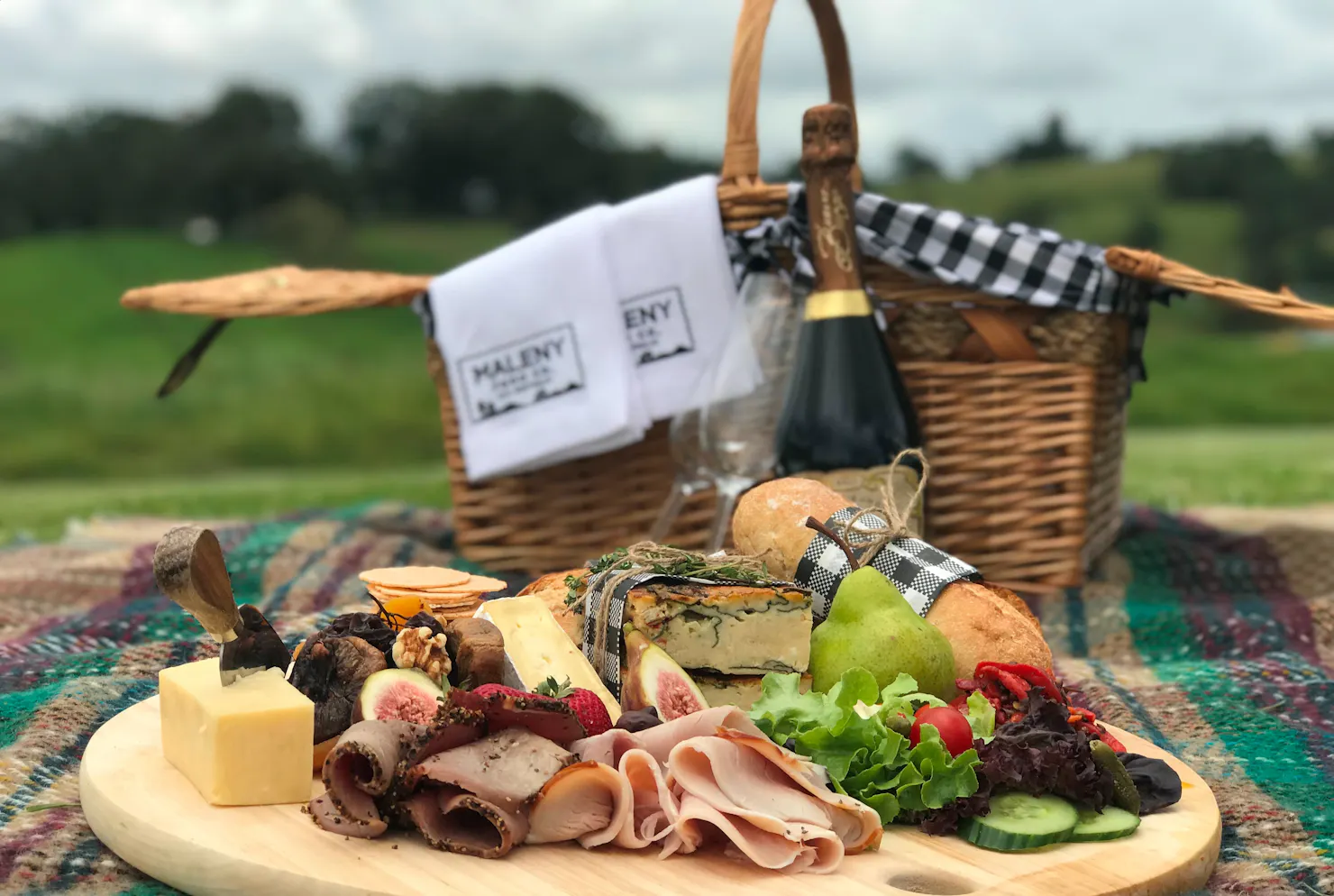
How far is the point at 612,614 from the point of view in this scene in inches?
76.5

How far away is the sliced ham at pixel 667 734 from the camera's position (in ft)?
5.28

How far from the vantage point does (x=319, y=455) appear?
8.68 meters

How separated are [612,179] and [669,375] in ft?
33.7

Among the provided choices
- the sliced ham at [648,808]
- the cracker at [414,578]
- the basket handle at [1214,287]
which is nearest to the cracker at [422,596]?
the cracker at [414,578]

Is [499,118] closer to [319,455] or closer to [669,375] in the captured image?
[319,455]

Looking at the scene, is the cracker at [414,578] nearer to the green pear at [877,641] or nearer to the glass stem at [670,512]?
the green pear at [877,641]

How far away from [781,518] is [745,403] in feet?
2.29

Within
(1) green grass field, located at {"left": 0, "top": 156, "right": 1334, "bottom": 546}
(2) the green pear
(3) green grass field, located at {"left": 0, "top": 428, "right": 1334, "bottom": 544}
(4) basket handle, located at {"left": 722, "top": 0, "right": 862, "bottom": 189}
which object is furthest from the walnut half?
(1) green grass field, located at {"left": 0, "top": 156, "right": 1334, "bottom": 546}

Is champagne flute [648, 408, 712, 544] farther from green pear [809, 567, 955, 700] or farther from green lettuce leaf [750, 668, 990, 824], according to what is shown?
green lettuce leaf [750, 668, 990, 824]

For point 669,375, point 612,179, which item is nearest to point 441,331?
point 669,375

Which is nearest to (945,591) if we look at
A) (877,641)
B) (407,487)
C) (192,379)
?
(877,641)

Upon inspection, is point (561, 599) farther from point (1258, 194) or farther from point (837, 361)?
point (1258, 194)

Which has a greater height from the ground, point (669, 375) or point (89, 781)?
point (669, 375)

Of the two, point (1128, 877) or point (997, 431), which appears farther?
point (997, 431)
